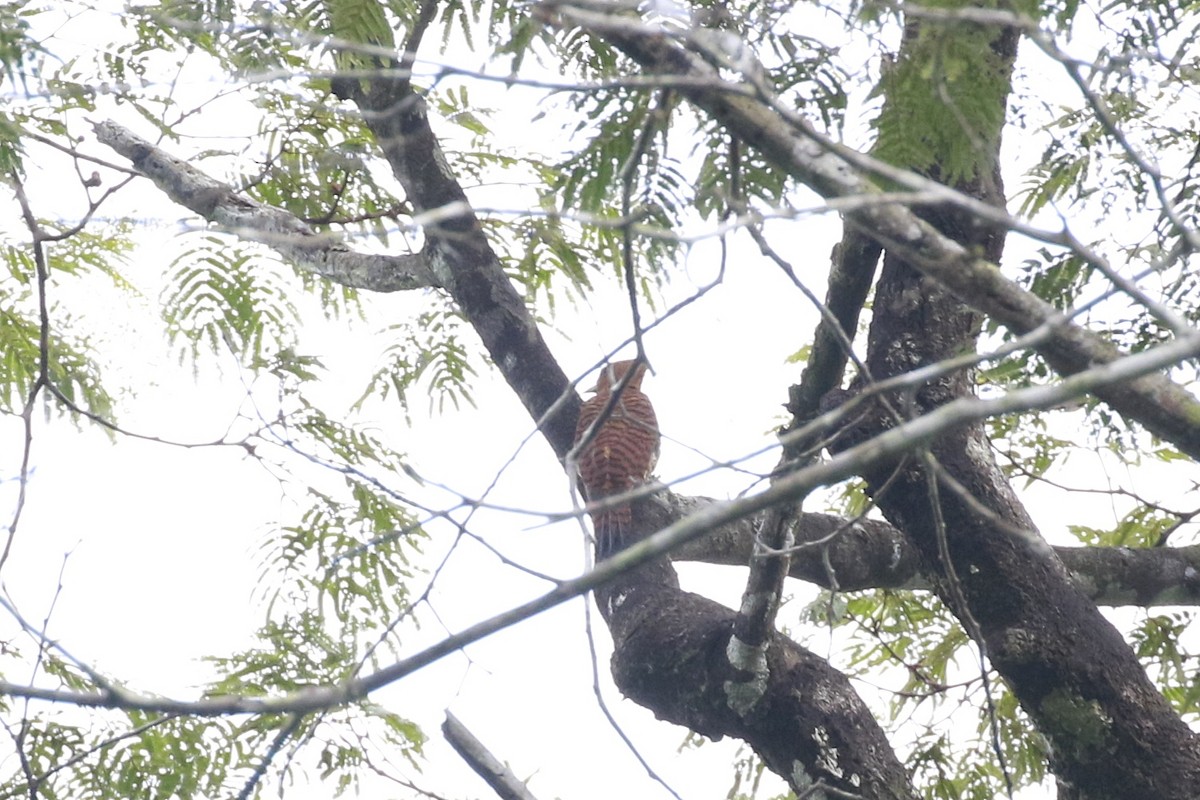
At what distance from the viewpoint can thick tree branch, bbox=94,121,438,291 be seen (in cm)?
415

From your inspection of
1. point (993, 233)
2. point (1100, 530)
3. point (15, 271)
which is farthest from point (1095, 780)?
point (15, 271)

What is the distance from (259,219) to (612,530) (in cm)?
163

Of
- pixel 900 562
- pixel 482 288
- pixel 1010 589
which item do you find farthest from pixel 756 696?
pixel 482 288

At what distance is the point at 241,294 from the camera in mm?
4457

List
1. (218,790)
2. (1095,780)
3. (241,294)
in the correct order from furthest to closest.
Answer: (241,294), (218,790), (1095,780)

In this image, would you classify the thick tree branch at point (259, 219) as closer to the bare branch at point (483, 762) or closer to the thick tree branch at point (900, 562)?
the thick tree branch at point (900, 562)

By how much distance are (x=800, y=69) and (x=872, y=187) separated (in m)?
0.67

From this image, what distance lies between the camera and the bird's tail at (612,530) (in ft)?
14.5

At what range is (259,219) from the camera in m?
4.22

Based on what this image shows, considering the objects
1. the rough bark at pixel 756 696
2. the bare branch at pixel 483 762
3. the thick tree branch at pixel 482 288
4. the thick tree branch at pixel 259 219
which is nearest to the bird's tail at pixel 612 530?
the thick tree branch at pixel 482 288

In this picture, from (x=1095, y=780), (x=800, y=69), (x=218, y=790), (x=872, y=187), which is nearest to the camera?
(x=872, y=187)

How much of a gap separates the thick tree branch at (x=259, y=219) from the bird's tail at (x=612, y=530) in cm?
107

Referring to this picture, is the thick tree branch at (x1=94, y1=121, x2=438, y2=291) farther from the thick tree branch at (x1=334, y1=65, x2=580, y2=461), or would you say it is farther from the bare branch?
the bare branch

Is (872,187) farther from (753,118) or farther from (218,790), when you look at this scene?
(218,790)
